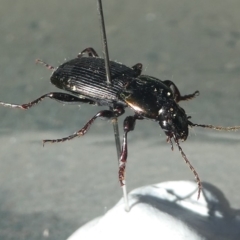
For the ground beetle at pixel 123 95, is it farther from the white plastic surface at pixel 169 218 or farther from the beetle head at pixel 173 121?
the white plastic surface at pixel 169 218

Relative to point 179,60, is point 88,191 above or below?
below

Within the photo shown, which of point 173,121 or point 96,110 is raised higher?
point 173,121

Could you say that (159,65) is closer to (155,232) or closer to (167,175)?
(167,175)

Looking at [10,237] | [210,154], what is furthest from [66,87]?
[210,154]

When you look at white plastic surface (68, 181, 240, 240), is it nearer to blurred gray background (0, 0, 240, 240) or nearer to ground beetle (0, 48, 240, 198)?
ground beetle (0, 48, 240, 198)

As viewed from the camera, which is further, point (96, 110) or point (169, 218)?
point (96, 110)

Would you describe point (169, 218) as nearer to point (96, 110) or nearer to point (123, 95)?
point (123, 95)

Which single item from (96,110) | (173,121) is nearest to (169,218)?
(173,121)
